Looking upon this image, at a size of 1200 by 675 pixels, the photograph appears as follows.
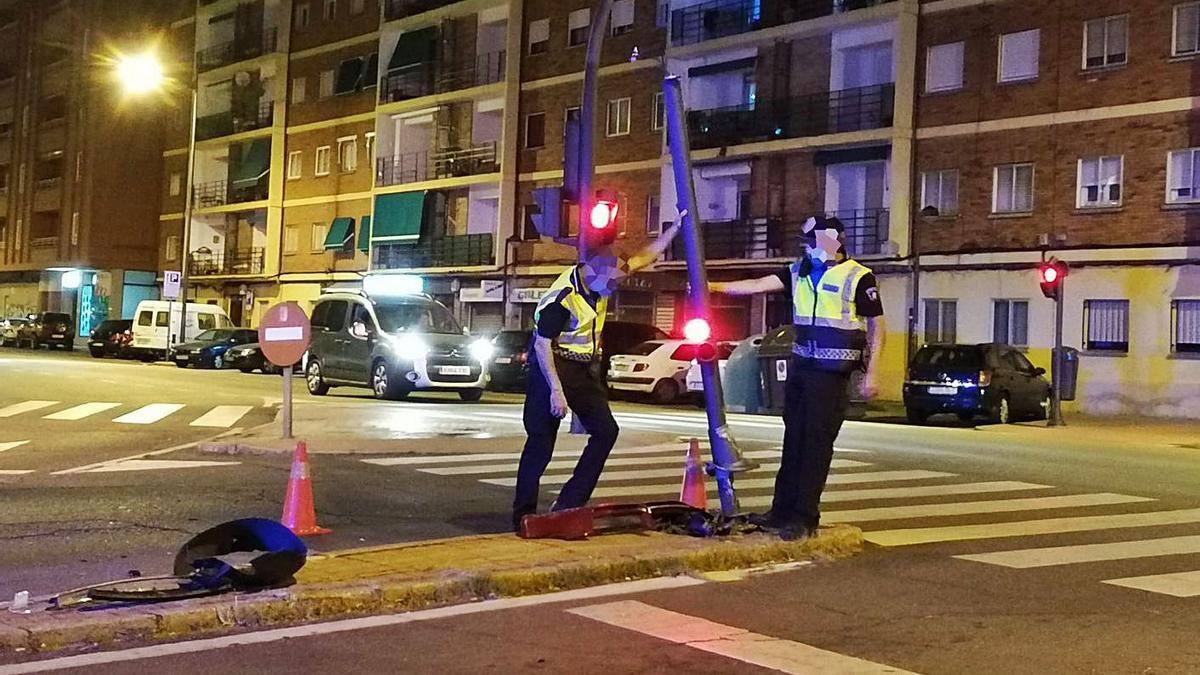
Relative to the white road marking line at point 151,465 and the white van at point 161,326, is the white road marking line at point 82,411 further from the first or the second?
the white van at point 161,326

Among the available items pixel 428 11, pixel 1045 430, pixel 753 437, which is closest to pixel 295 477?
pixel 753 437

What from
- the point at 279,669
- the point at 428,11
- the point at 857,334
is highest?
the point at 428,11

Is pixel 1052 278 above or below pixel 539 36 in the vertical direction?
below

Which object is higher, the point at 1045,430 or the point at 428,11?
the point at 428,11

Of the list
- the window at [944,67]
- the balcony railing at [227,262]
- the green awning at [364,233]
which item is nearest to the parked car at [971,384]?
the window at [944,67]

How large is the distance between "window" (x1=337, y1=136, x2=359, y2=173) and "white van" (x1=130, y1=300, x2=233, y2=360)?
28.9 ft

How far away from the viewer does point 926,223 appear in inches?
1247

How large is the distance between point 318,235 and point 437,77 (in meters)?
9.79

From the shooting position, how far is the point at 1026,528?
9562mm

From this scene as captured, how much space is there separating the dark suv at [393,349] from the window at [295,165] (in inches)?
1110

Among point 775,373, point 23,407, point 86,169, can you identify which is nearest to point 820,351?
point 775,373

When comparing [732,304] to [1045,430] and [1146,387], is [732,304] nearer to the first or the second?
[1146,387]

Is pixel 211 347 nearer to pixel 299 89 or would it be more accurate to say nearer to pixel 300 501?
pixel 299 89

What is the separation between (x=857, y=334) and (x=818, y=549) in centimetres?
137
